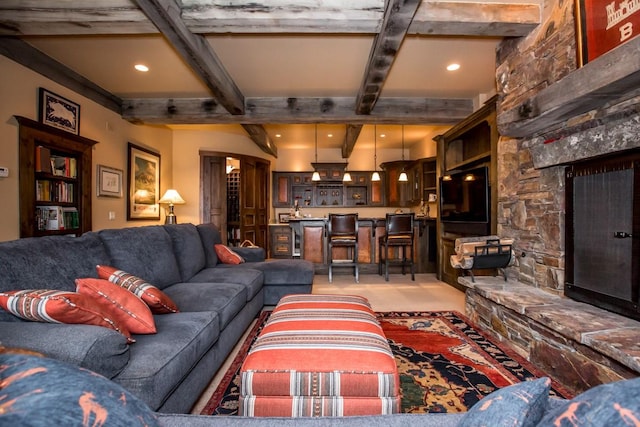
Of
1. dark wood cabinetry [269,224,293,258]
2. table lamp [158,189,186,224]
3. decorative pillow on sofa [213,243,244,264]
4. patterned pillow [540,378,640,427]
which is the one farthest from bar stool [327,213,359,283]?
patterned pillow [540,378,640,427]

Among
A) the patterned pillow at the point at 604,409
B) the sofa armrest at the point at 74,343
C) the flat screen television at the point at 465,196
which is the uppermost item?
the flat screen television at the point at 465,196

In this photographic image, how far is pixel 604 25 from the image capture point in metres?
1.87

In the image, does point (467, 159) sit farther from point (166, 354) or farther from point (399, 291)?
point (166, 354)

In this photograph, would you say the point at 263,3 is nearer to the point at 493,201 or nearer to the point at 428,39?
the point at 428,39

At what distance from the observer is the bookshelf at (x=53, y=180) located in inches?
123

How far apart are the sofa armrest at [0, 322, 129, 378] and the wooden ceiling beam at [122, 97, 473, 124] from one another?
154 inches

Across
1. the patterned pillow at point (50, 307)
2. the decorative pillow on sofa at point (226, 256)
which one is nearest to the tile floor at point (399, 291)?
the decorative pillow on sofa at point (226, 256)

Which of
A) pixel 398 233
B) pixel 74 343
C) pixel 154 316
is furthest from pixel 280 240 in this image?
pixel 74 343

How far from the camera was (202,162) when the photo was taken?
634 cm

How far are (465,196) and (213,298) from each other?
10.9 ft

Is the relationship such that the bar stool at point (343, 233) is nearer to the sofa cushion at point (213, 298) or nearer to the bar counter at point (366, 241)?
the bar counter at point (366, 241)

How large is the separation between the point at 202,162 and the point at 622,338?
6298 millimetres

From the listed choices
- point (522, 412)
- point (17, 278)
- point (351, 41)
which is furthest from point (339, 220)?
point (522, 412)

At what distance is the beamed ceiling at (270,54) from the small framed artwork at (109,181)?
0.86 m
